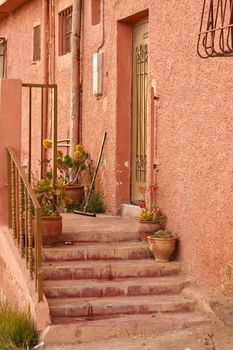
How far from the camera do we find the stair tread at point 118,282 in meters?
7.55

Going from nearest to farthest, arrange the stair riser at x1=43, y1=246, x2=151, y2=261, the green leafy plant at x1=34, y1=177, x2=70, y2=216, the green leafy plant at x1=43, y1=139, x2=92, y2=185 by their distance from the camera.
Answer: the stair riser at x1=43, y1=246, x2=151, y2=261
the green leafy plant at x1=34, y1=177, x2=70, y2=216
the green leafy plant at x1=43, y1=139, x2=92, y2=185

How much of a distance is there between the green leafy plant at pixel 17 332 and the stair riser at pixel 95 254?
3.06ft

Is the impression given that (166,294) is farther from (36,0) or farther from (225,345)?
(36,0)

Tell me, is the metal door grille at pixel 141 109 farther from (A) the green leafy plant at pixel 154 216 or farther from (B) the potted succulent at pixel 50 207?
(B) the potted succulent at pixel 50 207

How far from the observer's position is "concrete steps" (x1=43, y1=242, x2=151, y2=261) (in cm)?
793

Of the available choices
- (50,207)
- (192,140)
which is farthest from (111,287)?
(192,140)

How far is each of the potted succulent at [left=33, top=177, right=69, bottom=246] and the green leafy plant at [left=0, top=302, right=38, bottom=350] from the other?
3.63 ft

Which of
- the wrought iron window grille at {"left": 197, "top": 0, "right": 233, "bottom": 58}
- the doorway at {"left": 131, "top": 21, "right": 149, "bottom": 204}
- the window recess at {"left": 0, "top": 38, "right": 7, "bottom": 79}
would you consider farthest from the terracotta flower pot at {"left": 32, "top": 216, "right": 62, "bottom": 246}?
the window recess at {"left": 0, "top": 38, "right": 7, "bottom": 79}

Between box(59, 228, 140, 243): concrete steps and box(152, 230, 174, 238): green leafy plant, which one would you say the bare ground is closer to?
box(152, 230, 174, 238): green leafy plant

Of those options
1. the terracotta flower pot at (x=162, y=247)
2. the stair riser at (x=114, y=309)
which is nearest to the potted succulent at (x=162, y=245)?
the terracotta flower pot at (x=162, y=247)

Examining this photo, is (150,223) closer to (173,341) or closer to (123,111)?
(173,341)

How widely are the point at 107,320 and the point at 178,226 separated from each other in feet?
4.30

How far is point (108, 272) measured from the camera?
7.80 m

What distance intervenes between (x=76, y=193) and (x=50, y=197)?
2.27 m
